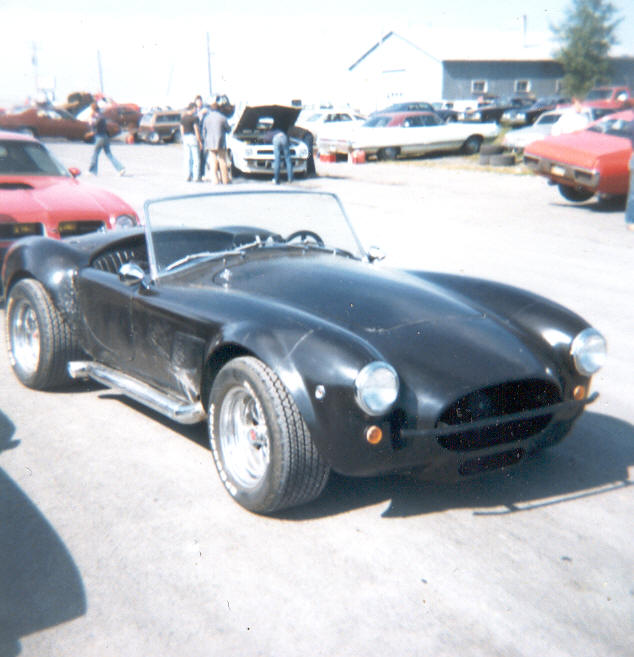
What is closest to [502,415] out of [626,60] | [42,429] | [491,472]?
[491,472]

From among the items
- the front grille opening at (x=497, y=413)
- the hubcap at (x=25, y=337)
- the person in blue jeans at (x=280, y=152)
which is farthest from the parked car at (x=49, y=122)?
the front grille opening at (x=497, y=413)

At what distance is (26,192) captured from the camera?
8148 mm

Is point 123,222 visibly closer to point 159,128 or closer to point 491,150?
point 491,150

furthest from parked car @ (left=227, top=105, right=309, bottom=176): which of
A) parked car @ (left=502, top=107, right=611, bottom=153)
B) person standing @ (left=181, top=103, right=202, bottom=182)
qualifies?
parked car @ (left=502, top=107, right=611, bottom=153)

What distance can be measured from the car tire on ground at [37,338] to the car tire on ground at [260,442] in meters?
1.74

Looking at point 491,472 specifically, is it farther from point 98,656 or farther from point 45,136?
point 45,136

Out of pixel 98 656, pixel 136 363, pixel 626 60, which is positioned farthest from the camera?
pixel 626 60

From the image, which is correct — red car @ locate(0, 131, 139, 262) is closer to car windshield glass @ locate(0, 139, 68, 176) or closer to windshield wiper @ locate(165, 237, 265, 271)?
car windshield glass @ locate(0, 139, 68, 176)

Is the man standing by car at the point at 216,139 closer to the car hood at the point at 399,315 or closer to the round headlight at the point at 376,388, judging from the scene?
the car hood at the point at 399,315

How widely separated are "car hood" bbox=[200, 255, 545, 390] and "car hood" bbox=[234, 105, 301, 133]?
49.8ft

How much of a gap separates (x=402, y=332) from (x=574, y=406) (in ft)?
2.69

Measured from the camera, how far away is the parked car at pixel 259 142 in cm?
1955

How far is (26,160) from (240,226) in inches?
196

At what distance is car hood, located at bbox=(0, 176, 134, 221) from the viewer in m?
7.71
